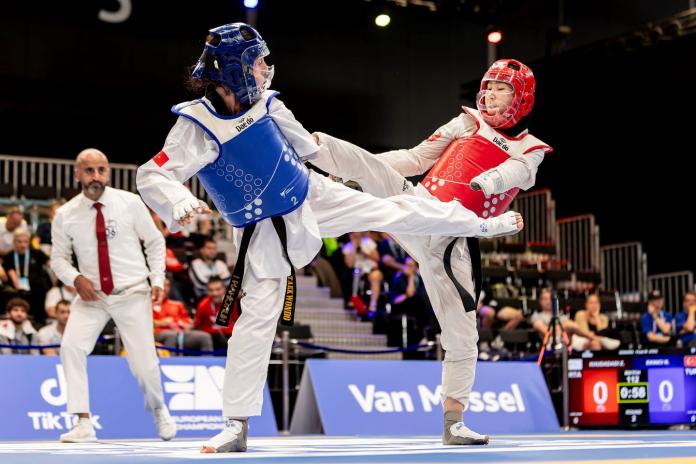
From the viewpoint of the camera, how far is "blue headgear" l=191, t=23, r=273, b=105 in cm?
458

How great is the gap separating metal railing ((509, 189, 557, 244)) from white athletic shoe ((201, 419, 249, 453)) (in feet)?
48.3

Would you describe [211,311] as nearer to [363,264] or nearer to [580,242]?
[363,264]

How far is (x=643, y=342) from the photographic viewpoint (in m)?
14.1

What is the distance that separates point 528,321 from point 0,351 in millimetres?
7144

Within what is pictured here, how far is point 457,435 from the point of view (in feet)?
17.7

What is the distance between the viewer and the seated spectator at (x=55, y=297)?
1117 centimetres

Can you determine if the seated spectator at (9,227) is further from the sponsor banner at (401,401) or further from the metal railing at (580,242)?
the metal railing at (580,242)

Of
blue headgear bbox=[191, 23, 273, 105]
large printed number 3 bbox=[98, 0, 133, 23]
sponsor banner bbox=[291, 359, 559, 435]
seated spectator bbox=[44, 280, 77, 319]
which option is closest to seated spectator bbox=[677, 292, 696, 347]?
sponsor banner bbox=[291, 359, 559, 435]

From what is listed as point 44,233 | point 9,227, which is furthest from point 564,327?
point 9,227

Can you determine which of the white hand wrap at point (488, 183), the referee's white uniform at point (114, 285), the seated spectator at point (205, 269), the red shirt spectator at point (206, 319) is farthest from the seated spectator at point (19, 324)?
the white hand wrap at point (488, 183)

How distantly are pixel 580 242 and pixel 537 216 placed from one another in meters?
0.94

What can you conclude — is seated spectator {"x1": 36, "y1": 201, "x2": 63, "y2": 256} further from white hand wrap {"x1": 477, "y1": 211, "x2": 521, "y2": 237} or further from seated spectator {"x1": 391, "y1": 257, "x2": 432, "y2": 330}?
white hand wrap {"x1": 477, "y1": 211, "x2": 521, "y2": 237}

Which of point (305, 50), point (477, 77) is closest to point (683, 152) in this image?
point (477, 77)

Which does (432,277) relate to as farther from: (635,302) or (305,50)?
(305,50)
